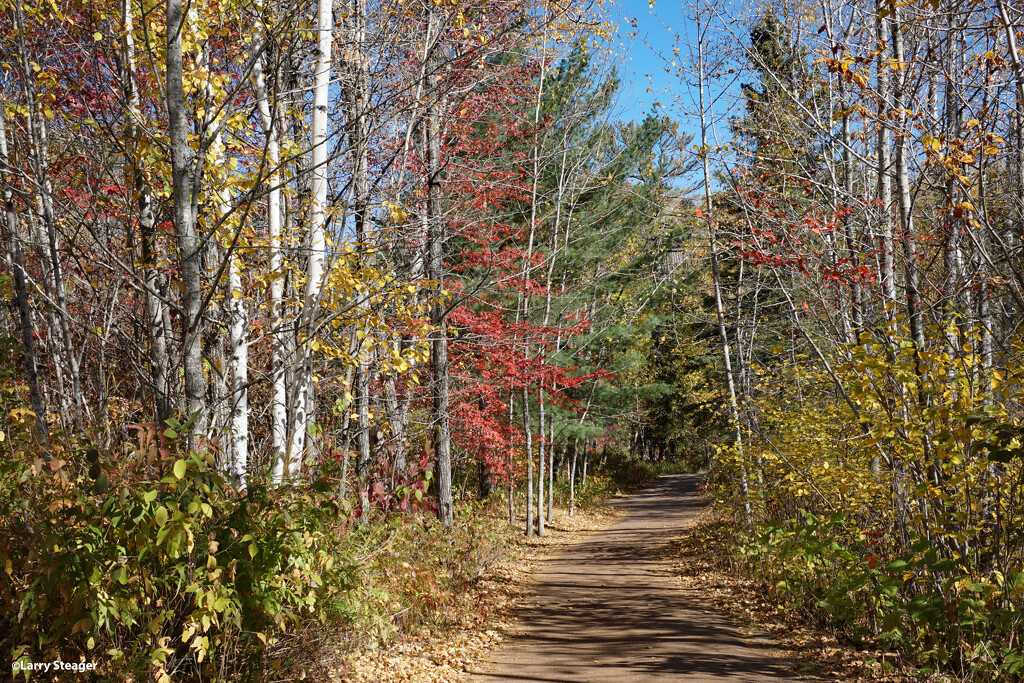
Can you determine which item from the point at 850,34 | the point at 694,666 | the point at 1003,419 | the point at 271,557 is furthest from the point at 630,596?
the point at 850,34

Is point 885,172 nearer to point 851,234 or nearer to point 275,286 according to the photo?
point 851,234

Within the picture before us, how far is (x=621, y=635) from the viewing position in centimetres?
660

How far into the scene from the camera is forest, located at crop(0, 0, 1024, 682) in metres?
3.67

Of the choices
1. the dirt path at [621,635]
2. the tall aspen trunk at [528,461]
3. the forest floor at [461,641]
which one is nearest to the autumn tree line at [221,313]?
the forest floor at [461,641]

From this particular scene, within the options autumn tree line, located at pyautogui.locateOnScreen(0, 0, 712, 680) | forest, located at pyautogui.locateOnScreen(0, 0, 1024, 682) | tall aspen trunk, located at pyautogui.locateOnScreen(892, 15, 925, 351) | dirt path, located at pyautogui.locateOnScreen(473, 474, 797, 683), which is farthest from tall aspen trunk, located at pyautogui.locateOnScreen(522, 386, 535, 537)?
tall aspen trunk, located at pyautogui.locateOnScreen(892, 15, 925, 351)

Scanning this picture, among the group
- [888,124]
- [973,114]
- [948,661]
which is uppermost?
[973,114]

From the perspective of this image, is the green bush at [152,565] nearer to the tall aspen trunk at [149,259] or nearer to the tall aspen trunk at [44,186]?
the tall aspen trunk at [149,259]

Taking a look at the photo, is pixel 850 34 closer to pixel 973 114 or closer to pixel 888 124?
pixel 973 114

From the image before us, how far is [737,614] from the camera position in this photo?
24.3 ft

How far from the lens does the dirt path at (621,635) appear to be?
5.34m

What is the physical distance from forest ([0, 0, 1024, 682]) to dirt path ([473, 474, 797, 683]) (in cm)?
98

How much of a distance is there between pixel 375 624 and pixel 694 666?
2641mm

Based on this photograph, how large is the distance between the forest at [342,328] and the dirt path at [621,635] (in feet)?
3.20

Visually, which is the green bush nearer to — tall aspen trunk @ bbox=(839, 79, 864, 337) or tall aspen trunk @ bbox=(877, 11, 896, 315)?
tall aspen trunk @ bbox=(839, 79, 864, 337)
